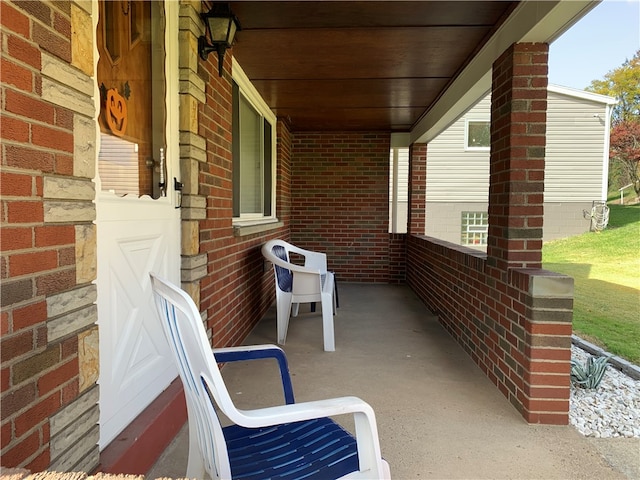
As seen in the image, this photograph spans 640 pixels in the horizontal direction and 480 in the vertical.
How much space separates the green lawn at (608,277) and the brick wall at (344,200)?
9.76ft

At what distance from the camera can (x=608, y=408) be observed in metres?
2.49

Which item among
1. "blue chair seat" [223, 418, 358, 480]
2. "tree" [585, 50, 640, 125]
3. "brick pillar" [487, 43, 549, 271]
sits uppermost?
"tree" [585, 50, 640, 125]

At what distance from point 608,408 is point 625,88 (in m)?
13.6

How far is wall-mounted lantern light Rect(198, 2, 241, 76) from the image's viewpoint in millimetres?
2461

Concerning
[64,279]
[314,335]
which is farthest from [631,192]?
[64,279]

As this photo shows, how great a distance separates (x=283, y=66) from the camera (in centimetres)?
373

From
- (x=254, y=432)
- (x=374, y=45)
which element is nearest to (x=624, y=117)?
(x=374, y=45)

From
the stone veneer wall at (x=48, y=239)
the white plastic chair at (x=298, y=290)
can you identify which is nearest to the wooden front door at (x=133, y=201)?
the stone veneer wall at (x=48, y=239)

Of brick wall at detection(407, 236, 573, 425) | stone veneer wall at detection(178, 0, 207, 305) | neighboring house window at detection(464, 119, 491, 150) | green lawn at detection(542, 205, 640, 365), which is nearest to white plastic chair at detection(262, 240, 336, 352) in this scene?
brick wall at detection(407, 236, 573, 425)

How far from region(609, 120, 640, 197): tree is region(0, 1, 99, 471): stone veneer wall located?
1472cm

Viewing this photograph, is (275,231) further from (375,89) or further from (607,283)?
(607,283)

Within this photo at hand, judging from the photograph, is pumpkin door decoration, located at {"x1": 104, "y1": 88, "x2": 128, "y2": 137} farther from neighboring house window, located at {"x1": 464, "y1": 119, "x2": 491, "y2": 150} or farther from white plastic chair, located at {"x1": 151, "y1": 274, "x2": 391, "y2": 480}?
neighboring house window, located at {"x1": 464, "y1": 119, "x2": 491, "y2": 150}

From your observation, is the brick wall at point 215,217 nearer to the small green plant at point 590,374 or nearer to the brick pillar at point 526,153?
the brick pillar at point 526,153

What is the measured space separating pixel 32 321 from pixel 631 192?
16.6 m
